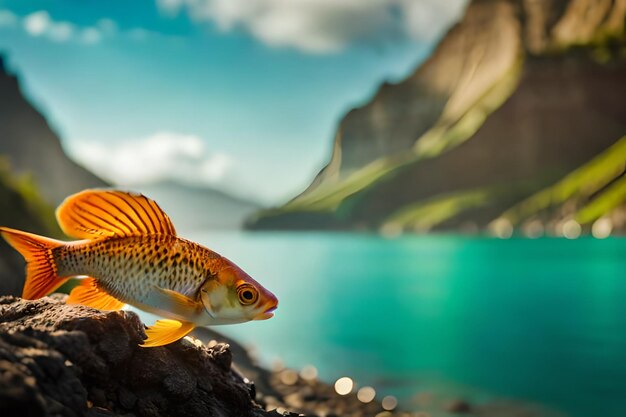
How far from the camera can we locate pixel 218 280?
10.3 feet

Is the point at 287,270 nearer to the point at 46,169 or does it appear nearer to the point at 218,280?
the point at 46,169

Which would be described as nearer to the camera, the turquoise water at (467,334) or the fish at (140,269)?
the fish at (140,269)

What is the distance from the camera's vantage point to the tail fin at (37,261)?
3436 millimetres

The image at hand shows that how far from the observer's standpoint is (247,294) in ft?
10.2

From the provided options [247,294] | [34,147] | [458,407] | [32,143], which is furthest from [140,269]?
[32,143]

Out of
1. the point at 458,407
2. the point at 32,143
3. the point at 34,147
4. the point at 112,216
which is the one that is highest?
the point at 32,143

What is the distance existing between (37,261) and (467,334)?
31336mm

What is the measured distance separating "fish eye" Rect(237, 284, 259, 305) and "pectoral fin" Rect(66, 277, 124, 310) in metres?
0.88

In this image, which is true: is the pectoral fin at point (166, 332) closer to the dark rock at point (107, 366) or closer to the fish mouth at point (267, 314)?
the fish mouth at point (267, 314)

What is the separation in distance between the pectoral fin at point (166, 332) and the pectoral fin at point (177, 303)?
0.34 feet

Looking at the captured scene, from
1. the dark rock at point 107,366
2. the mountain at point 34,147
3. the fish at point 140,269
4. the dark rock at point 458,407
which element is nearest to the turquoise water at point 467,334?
the dark rock at point 458,407

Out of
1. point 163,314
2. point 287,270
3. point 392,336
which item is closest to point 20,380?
point 163,314

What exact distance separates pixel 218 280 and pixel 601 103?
223528mm

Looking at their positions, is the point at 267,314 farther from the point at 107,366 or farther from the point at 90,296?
the point at 107,366
